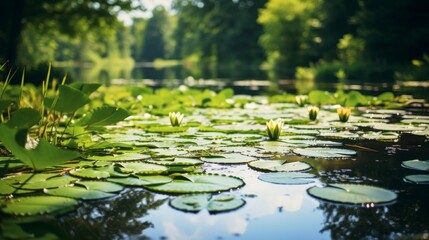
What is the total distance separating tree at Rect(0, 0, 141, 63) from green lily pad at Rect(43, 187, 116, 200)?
35.0 feet

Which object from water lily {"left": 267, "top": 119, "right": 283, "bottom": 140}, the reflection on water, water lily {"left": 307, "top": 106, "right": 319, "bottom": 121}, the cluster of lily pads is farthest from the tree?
water lily {"left": 267, "top": 119, "right": 283, "bottom": 140}

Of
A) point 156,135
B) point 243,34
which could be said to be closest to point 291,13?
point 243,34

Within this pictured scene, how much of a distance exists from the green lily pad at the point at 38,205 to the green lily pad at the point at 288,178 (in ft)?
2.81

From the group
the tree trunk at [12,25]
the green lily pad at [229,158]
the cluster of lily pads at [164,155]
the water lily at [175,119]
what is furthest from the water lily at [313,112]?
the tree trunk at [12,25]

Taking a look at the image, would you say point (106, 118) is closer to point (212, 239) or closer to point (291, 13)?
point (212, 239)

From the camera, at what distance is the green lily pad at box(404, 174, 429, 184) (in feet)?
6.19

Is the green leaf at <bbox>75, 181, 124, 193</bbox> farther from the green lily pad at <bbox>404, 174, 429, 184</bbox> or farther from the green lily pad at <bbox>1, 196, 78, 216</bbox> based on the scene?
the green lily pad at <bbox>404, 174, 429, 184</bbox>

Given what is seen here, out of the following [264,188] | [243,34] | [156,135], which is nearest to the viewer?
[264,188]

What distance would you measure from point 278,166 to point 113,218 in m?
0.96

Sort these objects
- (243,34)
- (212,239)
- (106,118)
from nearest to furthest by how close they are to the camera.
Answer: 1. (212,239)
2. (106,118)
3. (243,34)

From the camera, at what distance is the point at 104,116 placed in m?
2.42

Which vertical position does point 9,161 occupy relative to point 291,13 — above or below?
below

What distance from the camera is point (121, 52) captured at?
79.6m

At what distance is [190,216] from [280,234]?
333 millimetres
